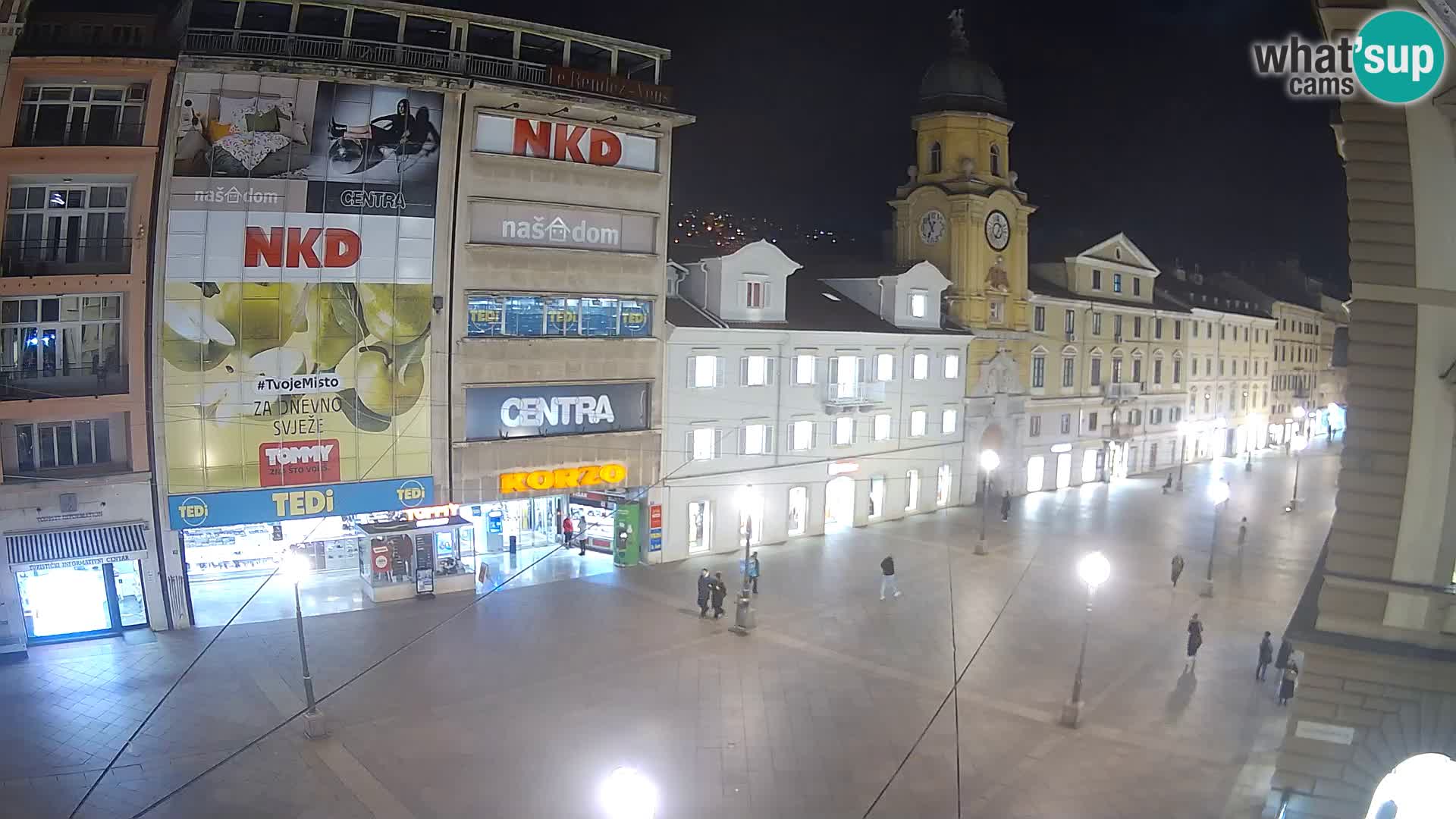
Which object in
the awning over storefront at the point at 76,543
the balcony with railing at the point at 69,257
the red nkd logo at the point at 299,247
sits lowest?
the awning over storefront at the point at 76,543

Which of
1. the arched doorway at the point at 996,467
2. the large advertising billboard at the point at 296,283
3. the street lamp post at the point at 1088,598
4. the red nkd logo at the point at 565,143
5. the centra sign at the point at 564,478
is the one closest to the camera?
the street lamp post at the point at 1088,598

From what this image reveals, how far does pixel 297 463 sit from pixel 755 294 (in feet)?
55.9

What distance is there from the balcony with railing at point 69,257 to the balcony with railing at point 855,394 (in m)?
23.9

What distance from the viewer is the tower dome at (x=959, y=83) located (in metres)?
45.2

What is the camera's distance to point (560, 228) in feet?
96.8

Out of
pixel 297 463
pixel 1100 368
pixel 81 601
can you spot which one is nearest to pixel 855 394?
pixel 297 463

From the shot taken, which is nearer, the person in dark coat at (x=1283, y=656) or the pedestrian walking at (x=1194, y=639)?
the person in dark coat at (x=1283, y=656)

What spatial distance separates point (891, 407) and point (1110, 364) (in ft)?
68.8

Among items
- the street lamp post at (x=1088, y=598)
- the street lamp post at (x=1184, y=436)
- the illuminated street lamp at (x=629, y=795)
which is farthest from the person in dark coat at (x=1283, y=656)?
the street lamp post at (x=1184, y=436)

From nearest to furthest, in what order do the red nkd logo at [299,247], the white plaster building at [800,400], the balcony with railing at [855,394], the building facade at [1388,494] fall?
the building facade at [1388,494], the red nkd logo at [299,247], the white plaster building at [800,400], the balcony with railing at [855,394]

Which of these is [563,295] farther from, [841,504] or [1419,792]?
[1419,792]

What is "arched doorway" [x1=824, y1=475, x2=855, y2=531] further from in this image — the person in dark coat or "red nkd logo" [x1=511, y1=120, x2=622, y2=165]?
the person in dark coat

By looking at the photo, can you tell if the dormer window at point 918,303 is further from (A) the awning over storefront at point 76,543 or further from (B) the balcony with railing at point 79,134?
(A) the awning over storefront at point 76,543

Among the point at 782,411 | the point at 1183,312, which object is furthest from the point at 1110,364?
the point at 782,411
